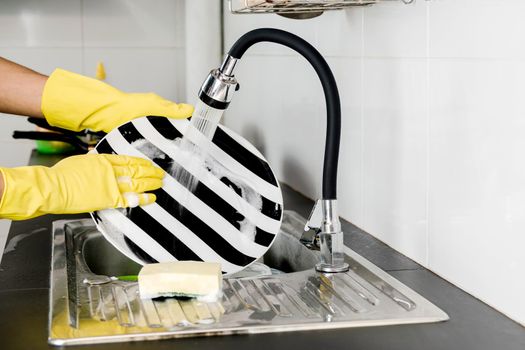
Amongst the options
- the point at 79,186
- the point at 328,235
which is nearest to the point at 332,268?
the point at 328,235

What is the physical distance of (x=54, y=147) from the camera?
250cm

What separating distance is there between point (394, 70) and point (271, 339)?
0.56 m

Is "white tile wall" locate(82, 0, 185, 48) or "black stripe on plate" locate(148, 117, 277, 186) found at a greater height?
"white tile wall" locate(82, 0, 185, 48)

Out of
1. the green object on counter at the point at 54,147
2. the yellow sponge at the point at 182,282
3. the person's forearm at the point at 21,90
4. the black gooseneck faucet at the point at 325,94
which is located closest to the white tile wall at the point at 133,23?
the green object on counter at the point at 54,147

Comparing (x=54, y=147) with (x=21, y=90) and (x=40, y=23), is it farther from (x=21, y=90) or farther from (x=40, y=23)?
(x=21, y=90)

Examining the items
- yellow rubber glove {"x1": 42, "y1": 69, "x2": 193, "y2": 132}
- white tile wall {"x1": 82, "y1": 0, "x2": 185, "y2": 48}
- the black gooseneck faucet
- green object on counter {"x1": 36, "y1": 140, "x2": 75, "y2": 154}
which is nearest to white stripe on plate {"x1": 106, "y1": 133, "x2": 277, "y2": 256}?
yellow rubber glove {"x1": 42, "y1": 69, "x2": 193, "y2": 132}

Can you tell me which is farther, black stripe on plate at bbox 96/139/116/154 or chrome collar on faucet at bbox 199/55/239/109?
black stripe on plate at bbox 96/139/116/154

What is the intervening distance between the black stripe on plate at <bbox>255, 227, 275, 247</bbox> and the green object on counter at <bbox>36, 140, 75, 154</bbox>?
1.36 meters

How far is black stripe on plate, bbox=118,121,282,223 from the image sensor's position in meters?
1.34

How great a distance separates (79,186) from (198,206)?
221mm

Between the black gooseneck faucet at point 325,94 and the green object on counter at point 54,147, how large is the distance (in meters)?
1.53

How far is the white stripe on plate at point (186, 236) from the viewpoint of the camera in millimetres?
1277

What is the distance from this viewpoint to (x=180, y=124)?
1395 mm

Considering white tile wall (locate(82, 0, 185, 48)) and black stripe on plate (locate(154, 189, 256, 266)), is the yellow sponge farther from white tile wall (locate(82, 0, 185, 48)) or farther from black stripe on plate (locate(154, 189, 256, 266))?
white tile wall (locate(82, 0, 185, 48))
